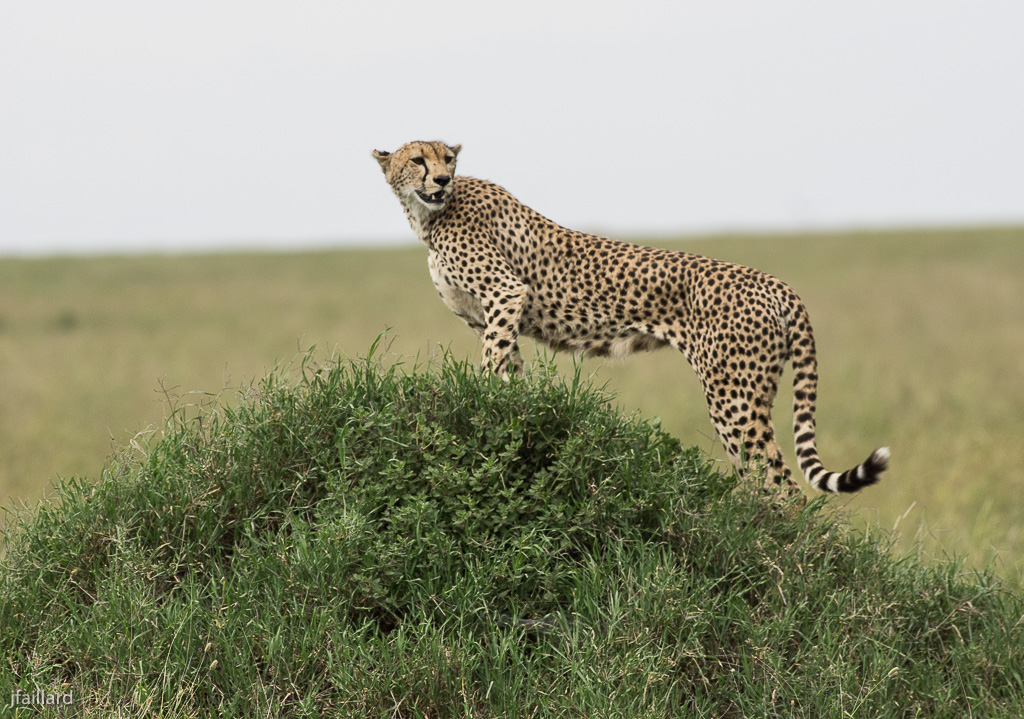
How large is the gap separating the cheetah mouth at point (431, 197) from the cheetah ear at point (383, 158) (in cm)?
25

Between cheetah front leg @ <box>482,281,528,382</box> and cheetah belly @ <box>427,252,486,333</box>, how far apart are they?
188 mm

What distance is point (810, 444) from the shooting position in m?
4.45

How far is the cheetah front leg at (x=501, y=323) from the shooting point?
448 cm

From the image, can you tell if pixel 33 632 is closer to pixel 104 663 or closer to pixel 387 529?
pixel 104 663

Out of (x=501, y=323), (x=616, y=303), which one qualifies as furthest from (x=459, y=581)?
(x=616, y=303)

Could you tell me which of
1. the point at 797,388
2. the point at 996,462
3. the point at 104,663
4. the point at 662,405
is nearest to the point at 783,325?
the point at 797,388

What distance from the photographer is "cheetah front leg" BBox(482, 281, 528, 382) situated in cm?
448

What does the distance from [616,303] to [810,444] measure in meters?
1.04

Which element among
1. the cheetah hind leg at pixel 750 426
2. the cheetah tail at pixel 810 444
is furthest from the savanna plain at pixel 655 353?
the cheetah tail at pixel 810 444

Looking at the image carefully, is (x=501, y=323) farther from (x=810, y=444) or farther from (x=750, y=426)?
(x=810, y=444)

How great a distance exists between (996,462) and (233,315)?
48.2ft

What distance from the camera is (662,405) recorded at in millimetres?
12773

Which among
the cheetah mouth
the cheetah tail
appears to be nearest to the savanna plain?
the cheetah tail

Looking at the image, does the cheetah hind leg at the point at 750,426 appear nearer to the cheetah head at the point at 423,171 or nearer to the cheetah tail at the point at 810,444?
the cheetah tail at the point at 810,444
